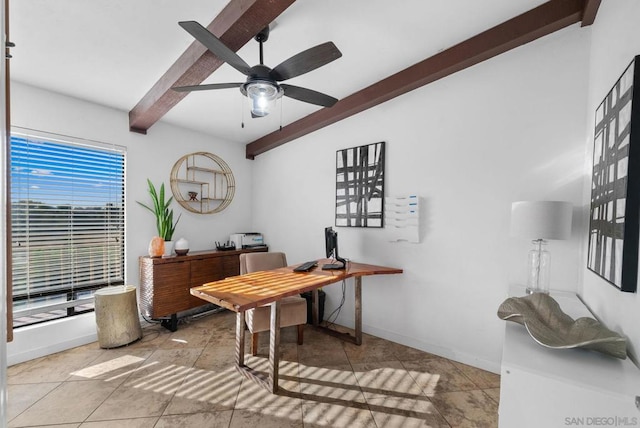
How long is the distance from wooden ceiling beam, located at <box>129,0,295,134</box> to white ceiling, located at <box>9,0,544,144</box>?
8cm

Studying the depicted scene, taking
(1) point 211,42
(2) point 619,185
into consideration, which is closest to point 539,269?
(2) point 619,185

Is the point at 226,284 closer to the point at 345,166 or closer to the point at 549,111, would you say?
the point at 345,166

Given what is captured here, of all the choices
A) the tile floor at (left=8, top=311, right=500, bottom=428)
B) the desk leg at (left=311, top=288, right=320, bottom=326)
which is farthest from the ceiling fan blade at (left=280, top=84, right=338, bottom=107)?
the tile floor at (left=8, top=311, right=500, bottom=428)

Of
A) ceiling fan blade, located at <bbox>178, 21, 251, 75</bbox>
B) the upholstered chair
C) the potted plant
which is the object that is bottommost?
the upholstered chair

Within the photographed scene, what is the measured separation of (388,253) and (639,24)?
232 cm

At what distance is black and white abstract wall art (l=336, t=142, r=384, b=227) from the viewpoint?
10.0 ft

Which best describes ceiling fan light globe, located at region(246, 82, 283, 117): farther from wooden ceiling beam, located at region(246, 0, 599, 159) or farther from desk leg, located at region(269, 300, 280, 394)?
desk leg, located at region(269, 300, 280, 394)

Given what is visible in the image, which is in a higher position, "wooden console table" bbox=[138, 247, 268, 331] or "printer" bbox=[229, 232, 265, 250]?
"printer" bbox=[229, 232, 265, 250]

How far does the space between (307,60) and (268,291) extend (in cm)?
157

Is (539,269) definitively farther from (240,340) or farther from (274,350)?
(240,340)

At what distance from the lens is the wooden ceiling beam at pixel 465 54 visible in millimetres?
1917

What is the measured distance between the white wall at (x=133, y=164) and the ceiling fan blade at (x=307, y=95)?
7.62ft

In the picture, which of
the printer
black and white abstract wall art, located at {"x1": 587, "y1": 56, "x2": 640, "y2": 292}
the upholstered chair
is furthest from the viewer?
the printer

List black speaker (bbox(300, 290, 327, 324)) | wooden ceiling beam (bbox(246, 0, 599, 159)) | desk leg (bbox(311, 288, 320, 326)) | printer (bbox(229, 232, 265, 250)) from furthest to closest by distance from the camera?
1. printer (bbox(229, 232, 265, 250))
2. black speaker (bbox(300, 290, 327, 324))
3. desk leg (bbox(311, 288, 320, 326))
4. wooden ceiling beam (bbox(246, 0, 599, 159))
